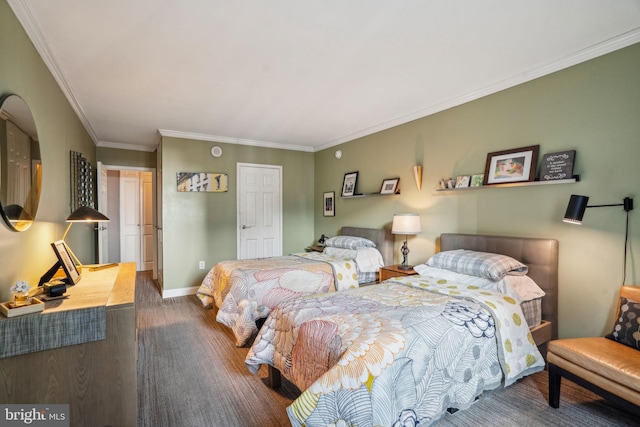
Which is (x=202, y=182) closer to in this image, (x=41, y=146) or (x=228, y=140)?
(x=228, y=140)

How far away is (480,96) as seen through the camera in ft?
10.2

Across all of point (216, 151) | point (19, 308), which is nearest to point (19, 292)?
point (19, 308)

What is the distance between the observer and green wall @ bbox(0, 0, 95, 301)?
5.33 feet

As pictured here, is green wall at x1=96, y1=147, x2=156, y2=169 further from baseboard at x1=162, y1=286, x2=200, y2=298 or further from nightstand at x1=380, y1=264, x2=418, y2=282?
nightstand at x1=380, y1=264, x2=418, y2=282

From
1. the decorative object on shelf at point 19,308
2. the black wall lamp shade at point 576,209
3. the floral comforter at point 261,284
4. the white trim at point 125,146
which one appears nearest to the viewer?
the decorative object on shelf at point 19,308

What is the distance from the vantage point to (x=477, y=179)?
3.12 meters

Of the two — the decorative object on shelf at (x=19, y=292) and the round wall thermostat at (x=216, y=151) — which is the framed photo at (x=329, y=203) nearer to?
the round wall thermostat at (x=216, y=151)

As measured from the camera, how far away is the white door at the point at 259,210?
5246 mm

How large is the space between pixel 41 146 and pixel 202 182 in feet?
8.88

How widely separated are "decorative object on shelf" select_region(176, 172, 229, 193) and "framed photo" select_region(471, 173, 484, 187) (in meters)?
3.63

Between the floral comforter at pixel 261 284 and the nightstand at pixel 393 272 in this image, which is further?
the nightstand at pixel 393 272

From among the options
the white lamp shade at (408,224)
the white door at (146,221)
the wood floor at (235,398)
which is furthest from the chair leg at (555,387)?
the white door at (146,221)

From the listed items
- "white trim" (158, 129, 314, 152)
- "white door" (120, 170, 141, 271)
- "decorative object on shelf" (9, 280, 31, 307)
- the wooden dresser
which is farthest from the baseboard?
"decorative object on shelf" (9, 280, 31, 307)

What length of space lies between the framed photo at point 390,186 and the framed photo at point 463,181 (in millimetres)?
886
